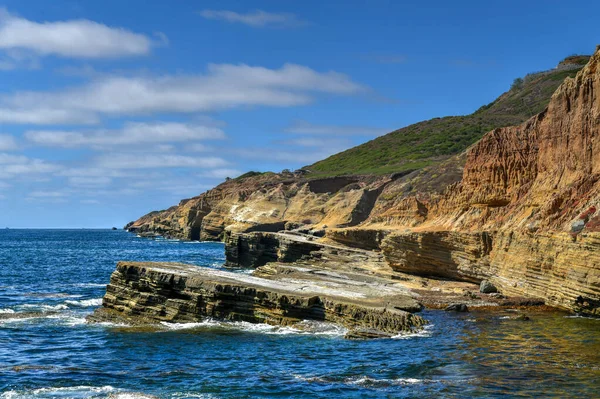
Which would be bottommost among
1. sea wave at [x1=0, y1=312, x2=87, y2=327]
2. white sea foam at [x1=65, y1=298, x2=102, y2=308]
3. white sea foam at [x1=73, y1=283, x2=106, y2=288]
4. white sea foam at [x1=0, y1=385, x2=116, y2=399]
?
white sea foam at [x1=0, y1=385, x2=116, y2=399]

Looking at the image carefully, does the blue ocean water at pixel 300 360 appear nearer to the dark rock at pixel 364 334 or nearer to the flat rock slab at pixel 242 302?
Result: the dark rock at pixel 364 334

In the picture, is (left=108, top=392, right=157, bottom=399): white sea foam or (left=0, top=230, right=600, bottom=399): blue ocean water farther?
(left=0, top=230, right=600, bottom=399): blue ocean water

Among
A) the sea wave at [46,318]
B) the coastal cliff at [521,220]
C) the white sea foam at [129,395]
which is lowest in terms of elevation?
the white sea foam at [129,395]

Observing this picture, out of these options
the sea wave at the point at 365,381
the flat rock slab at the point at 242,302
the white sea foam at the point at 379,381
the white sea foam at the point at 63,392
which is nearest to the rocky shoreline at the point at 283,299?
the flat rock slab at the point at 242,302

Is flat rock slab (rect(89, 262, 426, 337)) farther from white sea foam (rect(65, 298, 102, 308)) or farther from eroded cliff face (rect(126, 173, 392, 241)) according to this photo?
eroded cliff face (rect(126, 173, 392, 241))

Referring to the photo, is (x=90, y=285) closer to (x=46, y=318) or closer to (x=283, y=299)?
(x=46, y=318)

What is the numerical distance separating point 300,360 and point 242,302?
8.31 metres

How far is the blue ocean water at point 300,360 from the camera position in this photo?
57.9 feet

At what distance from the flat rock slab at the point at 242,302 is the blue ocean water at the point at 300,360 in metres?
0.91

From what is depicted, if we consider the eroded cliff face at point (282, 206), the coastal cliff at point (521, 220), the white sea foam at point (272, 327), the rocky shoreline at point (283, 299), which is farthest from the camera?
the eroded cliff face at point (282, 206)

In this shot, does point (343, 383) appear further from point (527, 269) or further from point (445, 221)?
point (445, 221)

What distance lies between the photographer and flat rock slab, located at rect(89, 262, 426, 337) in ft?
87.1

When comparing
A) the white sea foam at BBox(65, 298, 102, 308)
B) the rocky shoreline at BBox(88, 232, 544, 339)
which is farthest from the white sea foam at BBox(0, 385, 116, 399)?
the white sea foam at BBox(65, 298, 102, 308)

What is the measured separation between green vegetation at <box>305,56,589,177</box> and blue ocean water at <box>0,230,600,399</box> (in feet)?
264
